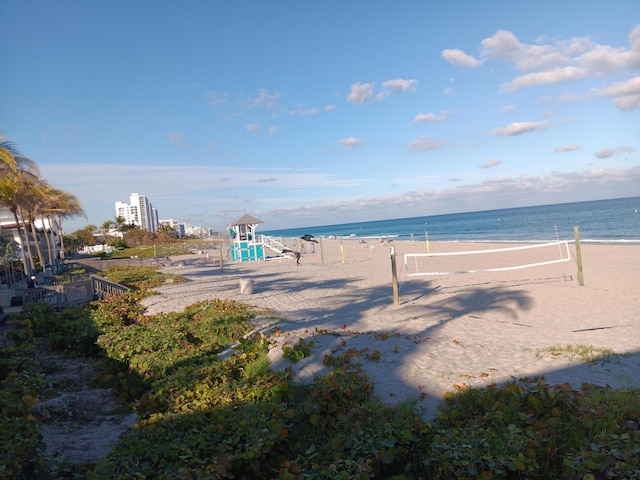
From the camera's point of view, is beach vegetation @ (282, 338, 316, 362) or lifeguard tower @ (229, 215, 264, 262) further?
lifeguard tower @ (229, 215, 264, 262)

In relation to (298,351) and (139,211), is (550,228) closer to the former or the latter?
(298,351)

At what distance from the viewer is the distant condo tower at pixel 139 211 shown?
182 m

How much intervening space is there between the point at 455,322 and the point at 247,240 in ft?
86.5

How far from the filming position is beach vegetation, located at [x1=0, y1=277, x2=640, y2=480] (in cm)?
360

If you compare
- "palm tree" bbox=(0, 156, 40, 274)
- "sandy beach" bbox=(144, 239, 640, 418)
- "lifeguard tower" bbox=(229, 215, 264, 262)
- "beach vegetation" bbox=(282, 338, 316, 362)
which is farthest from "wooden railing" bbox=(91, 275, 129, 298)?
"lifeguard tower" bbox=(229, 215, 264, 262)

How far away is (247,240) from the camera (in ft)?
116

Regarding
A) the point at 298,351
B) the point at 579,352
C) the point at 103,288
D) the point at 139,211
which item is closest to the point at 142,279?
the point at 103,288

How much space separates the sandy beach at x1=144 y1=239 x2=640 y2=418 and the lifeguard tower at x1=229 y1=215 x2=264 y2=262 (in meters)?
14.6

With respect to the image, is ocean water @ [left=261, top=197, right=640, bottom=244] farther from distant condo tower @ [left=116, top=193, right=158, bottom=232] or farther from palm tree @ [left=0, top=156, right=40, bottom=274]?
distant condo tower @ [left=116, top=193, right=158, bottom=232]

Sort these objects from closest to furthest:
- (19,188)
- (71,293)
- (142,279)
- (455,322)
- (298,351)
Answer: (298,351), (455,322), (71,293), (142,279), (19,188)

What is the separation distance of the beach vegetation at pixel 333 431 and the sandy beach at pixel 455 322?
53 cm

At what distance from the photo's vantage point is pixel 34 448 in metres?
3.87

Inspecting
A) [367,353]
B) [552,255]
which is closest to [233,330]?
[367,353]

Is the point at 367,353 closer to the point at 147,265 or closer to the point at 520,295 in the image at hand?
the point at 520,295
